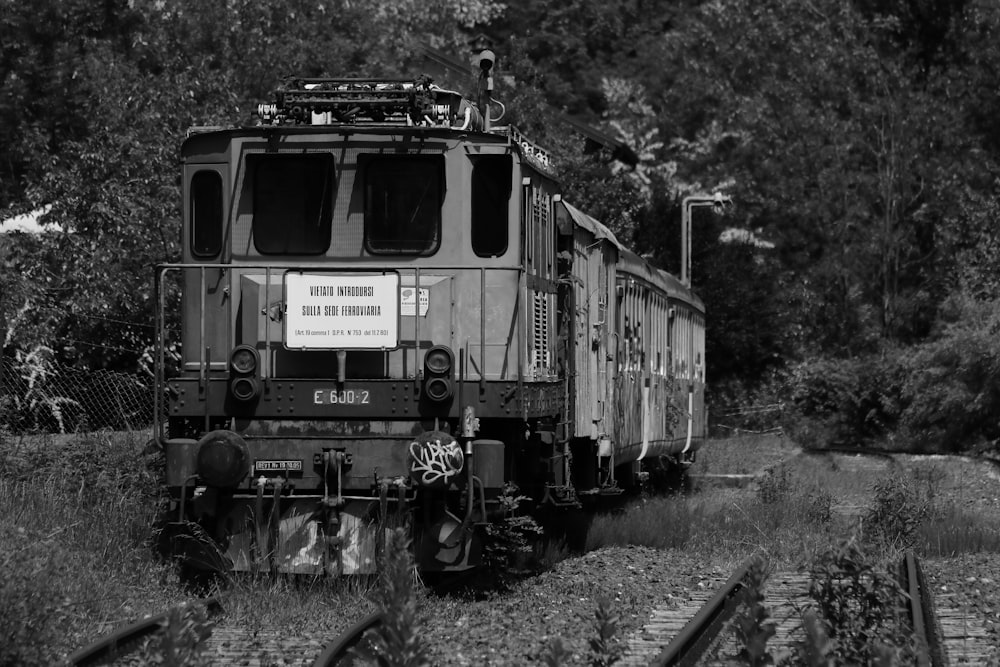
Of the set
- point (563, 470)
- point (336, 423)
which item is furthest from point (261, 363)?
point (563, 470)

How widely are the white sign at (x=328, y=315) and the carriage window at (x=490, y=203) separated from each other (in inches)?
37.5

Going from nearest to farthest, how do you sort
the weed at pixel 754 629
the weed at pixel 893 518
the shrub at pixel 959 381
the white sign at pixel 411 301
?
the weed at pixel 754 629 → the white sign at pixel 411 301 → the weed at pixel 893 518 → the shrub at pixel 959 381

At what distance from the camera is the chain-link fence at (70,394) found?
15828 millimetres

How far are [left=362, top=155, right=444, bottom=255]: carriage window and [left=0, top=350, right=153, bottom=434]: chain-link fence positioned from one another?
5886mm

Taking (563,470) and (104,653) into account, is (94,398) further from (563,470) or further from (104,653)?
(104,653)

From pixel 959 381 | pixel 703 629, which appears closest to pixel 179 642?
pixel 703 629

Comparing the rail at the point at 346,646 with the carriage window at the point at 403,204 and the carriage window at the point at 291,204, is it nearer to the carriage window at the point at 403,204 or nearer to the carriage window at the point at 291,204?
the carriage window at the point at 403,204

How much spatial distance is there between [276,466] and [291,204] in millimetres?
1926

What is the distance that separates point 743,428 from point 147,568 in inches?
1192

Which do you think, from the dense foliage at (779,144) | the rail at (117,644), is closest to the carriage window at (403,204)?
the rail at (117,644)

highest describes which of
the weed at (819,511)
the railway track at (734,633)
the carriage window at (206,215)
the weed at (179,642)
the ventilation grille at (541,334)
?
the carriage window at (206,215)

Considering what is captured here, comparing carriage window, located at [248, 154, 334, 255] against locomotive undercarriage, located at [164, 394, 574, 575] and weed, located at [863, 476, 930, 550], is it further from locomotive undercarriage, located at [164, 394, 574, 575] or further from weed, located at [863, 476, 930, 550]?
weed, located at [863, 476, 930, 550]

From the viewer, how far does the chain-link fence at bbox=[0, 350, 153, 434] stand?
1583 cm

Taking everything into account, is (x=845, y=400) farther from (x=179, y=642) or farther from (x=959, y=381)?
(x=179, y=642)
